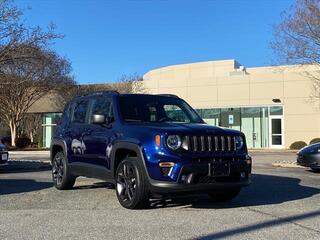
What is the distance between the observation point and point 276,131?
4206 cm

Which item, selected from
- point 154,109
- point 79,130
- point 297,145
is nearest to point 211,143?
point 154,109

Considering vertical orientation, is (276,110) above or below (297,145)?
above

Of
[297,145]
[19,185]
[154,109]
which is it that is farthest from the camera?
[297,145]

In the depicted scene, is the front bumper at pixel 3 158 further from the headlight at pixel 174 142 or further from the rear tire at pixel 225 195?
the headlight at pixel 174 142

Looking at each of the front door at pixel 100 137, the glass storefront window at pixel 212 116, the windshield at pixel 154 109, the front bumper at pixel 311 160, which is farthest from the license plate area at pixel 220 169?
the glass storefront window at pixel 212 116

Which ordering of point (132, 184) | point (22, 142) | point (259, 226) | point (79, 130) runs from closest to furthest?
point (259, 226)
point (132, 184)
point (79, 130)
point (22, 142)

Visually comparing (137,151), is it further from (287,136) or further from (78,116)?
(287,136)

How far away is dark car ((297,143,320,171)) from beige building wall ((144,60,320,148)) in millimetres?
20933

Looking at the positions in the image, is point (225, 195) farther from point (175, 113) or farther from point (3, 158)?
point (3, 158)

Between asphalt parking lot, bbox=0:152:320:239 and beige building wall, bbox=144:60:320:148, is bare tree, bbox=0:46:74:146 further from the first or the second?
asphalt parking lot, bbox=0:152:320:239

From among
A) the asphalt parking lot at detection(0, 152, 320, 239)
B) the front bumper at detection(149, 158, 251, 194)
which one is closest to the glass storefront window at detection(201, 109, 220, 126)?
the asphalt parking lot at detection(0, 152, 320, 239)

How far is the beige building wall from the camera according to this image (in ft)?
134

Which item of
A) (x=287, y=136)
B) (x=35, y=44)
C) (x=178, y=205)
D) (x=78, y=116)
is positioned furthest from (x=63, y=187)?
(x=287, y=136)

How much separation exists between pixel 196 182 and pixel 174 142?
0.70m
